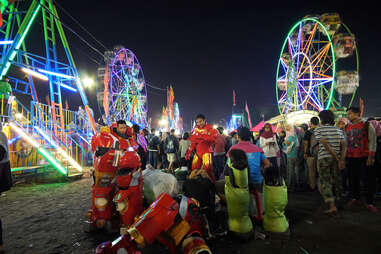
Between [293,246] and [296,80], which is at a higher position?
[296,80]

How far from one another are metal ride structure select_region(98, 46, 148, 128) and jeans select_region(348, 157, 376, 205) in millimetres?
16169

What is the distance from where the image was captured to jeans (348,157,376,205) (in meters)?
3.52

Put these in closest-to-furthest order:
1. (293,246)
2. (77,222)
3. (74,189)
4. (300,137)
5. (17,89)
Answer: (293,246) → (77,222) → (300,137) → (74,189) → (17,89)

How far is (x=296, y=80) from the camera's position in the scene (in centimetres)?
1709

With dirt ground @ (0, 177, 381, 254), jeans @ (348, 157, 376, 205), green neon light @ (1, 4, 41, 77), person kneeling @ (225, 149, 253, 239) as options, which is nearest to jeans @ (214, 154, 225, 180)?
dirt ground @ (0, 177, 381, 254)

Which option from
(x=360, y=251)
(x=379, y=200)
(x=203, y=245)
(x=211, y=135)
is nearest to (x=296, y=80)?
(x=379, y=200)

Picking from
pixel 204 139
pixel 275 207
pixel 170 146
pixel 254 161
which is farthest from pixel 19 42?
pixel 275 207

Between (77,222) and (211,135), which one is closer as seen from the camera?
(77,222)

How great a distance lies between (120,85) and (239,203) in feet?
60.4

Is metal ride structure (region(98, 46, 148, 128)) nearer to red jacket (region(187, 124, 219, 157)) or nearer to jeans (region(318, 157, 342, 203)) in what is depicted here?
red jacket (region(187, 124, 219, 157))

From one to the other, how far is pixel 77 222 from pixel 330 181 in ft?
14.5

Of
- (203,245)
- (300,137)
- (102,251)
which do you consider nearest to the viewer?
(102,251)

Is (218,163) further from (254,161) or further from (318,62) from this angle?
(318,62)

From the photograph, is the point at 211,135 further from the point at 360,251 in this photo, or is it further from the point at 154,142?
the point at 154,142
